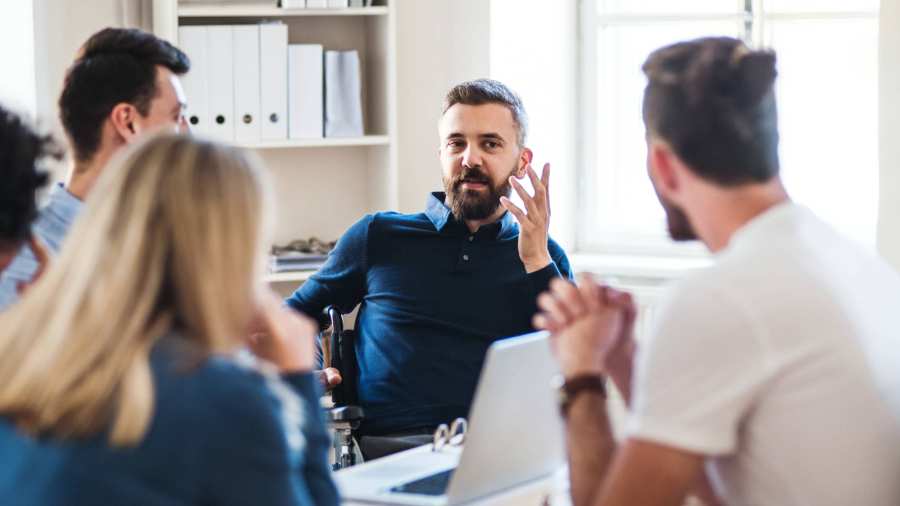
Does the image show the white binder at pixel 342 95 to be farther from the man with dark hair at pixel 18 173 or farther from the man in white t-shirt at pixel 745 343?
the man in white t-shirt at pixel 745 343

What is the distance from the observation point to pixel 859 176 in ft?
13.0

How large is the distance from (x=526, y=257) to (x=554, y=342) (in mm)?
1104

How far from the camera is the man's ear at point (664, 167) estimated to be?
162 cm

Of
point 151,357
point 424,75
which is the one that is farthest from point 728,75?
point 424,75

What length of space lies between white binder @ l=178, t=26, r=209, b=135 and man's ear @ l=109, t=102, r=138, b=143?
58.8 inches

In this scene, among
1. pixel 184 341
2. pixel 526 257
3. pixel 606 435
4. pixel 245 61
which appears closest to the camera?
pixel 184 341

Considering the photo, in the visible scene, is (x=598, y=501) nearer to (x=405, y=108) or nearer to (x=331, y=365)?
(x=331, y=365)

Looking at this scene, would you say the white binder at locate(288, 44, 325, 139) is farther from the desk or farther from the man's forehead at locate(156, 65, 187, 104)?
the desk

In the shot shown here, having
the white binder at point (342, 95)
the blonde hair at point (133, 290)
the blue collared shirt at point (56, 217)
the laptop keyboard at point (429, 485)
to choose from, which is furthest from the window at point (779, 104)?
the blonde hair at point (133, 290)

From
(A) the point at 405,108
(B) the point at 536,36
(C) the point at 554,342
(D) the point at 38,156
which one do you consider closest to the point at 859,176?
(B) the point at 536,36

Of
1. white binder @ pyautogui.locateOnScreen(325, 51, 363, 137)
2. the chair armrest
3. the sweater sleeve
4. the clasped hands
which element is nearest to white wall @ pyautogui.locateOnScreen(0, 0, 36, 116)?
white binder @ pyautogui.locateOnScreen(325, 51, 363, 137)

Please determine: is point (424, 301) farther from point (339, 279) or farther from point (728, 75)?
point (728, 75)

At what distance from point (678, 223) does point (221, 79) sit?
7.86 ft

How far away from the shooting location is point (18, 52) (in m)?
3.52
